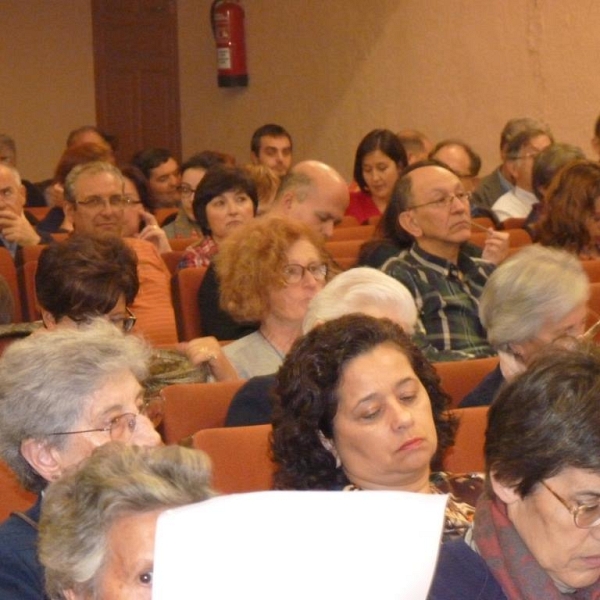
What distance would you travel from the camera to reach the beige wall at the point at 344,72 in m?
8.23

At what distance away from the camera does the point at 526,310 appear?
3.10 meters

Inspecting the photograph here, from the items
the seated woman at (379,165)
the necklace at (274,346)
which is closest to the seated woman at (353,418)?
the necklace at (274,346)

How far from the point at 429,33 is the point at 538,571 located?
7525 mm

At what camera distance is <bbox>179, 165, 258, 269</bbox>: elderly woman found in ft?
16.1

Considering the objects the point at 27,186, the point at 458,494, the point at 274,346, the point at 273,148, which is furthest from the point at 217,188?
the point at 27,186

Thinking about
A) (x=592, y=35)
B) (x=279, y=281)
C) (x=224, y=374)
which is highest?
(x=592, y=35)

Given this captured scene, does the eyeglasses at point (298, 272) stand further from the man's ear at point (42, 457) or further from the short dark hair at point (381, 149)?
the short dark hair at point (381, 149)

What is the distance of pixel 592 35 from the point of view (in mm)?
7934

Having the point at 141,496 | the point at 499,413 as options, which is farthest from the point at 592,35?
the point at 141,496

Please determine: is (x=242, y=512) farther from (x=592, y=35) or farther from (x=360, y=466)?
(x=592, y=35)

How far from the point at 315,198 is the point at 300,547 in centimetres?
383

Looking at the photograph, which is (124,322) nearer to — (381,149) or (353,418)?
(353,418)

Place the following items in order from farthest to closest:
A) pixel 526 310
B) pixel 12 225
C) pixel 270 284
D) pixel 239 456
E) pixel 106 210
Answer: pixel 12 225 → pixel 106 210 → pixel 270 284 → pixel 526 310 → pixel 239 456

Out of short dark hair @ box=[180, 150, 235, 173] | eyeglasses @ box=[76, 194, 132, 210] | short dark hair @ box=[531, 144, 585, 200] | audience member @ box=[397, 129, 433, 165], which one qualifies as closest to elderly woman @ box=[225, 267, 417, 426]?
eyeglasses @ box=[76, 194, 132, 210]
